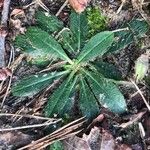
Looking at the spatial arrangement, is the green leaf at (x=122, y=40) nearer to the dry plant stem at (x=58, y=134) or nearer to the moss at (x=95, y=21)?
the moss at (x=95, y=21)

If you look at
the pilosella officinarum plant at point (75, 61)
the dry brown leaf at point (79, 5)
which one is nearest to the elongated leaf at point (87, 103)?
the pilosella officinarum plant at point (75, 61)

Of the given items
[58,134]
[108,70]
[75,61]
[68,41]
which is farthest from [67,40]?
[58,134]

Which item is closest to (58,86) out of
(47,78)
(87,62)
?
(47,78)

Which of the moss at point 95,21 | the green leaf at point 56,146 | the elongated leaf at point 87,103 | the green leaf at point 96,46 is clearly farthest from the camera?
the moss at point 95,21

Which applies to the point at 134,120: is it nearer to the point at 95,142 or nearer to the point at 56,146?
the point at 95,142

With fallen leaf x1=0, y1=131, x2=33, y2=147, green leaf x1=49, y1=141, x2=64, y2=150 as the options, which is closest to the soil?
fallen leaf x1=0, y1=131, x2=33, y2=147

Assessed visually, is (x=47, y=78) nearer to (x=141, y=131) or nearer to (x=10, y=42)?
(x=10, y=42)

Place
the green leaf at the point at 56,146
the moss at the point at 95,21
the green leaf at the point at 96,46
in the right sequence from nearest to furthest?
the green leaf at the point at 56,146 → the green leaf at the point at 96,46 → the moss at the point at 95,21
